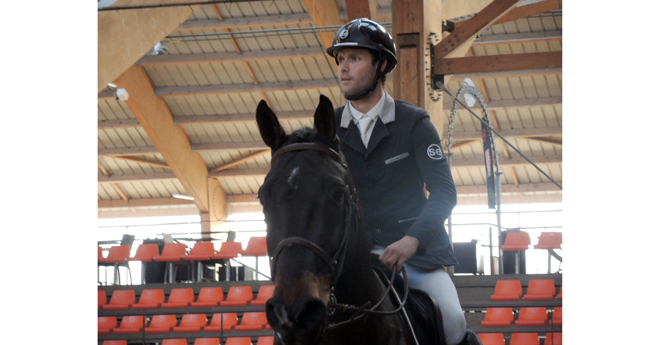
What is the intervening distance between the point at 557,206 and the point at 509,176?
1743mm

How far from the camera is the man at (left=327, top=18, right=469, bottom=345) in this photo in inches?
91.0

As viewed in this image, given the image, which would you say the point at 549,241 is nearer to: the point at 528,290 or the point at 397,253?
the point at 528,290

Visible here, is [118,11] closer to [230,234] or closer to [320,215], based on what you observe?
[230,234]

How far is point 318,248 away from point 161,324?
27.8ft

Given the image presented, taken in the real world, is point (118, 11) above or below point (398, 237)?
above

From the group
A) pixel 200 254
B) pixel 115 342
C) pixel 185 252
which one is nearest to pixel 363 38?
A: pixel 115 342

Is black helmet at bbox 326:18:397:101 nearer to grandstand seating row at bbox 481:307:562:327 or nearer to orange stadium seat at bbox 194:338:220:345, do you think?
grandstand seating row at bbox 481:307:562:327

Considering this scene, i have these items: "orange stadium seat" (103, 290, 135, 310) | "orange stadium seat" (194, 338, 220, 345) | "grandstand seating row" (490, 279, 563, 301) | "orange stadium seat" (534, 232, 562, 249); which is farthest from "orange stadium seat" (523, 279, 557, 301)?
"orange stadium seat" (103, 290, 135, 310)

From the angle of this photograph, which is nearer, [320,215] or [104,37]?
[320,215]

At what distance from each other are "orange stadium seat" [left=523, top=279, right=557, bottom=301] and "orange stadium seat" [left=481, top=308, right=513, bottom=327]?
572 mm

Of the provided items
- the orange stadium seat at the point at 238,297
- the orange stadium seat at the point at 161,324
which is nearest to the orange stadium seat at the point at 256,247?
the orange stadium seat at the point at 238,297
